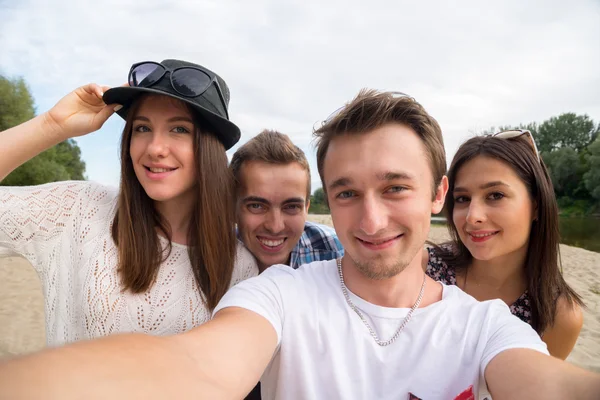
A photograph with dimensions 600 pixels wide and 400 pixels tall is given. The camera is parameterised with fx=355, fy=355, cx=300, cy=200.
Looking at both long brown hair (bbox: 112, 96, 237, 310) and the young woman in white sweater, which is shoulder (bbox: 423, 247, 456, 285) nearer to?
the young woman in white sweater

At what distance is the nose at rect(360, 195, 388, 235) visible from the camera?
167 centimetres

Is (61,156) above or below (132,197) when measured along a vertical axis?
above

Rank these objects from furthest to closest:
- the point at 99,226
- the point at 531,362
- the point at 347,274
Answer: the point at 99,226 < the point at 347,274 < the point at 531,362

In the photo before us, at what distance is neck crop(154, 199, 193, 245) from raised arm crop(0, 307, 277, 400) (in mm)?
1082

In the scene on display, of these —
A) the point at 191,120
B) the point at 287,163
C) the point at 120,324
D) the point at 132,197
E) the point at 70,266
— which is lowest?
the point at 120,324

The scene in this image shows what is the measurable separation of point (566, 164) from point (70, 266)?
1912 inches

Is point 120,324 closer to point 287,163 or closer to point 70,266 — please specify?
point 70,266

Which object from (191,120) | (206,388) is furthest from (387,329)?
(191,120)

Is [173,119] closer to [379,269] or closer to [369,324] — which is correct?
[379,269]

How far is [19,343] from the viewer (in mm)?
5262

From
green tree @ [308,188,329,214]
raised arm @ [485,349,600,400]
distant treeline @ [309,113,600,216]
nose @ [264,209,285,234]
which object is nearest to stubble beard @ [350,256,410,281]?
raised arm @ [485,349,600,400]

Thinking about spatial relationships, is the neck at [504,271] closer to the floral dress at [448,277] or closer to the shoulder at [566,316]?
the floral dress at [448,277]

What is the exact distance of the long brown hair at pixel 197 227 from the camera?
7.01 ft

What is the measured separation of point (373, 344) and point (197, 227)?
1.40 meters
